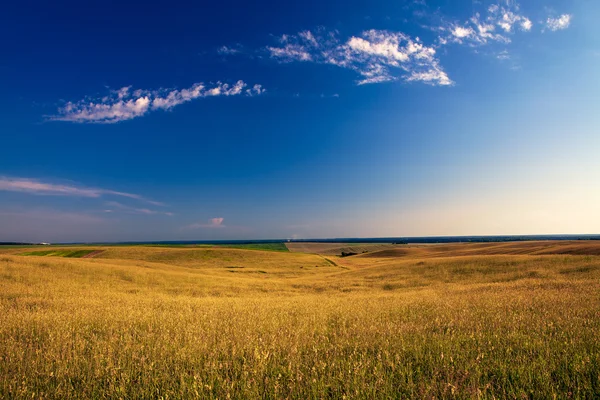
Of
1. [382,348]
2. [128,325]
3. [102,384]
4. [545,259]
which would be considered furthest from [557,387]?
[545,259]

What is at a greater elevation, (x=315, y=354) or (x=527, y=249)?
(x=315, y=354)

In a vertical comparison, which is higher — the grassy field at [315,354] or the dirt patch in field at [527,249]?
the grassy field at [315,354]

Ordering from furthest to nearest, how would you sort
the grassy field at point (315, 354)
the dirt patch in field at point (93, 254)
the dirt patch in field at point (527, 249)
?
1. the dirt patch in field at point (93, 254)
2. the dirt patch in field at point (527, 249)
3. the grassy field at point (315, 354)

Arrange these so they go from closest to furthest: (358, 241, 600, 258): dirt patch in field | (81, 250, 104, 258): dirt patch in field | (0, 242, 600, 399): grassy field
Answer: (0, 242, 600, 399): grassy field → (358, 241, 600, 258): dirt patch in field → (81, 250, 104, 258): dirt patch in field

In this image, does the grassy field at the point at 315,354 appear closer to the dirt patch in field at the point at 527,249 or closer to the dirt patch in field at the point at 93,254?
the dirt patch in field at the point at 527,249

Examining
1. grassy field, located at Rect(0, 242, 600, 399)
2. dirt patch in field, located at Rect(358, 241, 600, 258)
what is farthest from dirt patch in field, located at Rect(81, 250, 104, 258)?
dirt patch in field, located at Rect(358, 241, 600, 258)

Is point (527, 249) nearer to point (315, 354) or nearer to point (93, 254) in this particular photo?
point (315, 354)

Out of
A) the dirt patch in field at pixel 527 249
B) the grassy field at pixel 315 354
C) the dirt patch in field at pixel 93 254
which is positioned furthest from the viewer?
the dirt patch in field at pixel 93 254

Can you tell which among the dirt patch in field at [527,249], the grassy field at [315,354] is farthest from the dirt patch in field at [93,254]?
the dirt patch in field at [527,249]

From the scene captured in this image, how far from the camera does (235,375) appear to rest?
4227mm

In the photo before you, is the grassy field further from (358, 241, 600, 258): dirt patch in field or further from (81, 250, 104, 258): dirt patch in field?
(81, 250, 104, 258): dirt patch in field

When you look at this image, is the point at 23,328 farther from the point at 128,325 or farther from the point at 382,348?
the point at 382,348

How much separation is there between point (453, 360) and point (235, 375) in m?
3.48

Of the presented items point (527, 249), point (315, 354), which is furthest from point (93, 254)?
point (527, 249)
